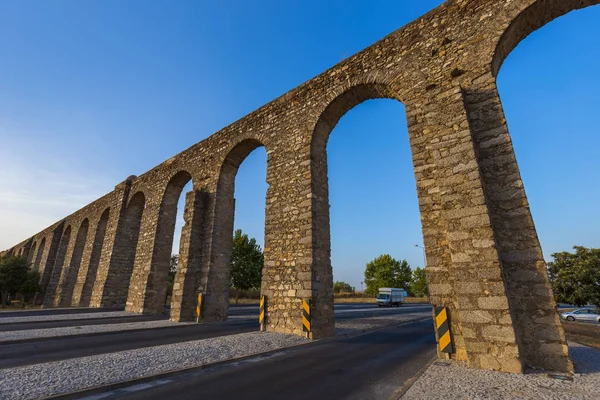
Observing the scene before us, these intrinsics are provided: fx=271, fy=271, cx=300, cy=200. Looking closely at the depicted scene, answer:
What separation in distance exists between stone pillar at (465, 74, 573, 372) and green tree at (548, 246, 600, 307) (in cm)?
1602

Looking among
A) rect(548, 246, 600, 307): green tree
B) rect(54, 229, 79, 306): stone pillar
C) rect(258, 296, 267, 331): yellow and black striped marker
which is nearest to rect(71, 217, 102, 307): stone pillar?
rect(54, 229, 79, 306): stone pillar

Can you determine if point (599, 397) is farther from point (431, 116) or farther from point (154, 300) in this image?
point (154, 300)

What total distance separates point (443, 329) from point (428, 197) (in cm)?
272

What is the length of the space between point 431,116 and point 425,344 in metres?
5.68

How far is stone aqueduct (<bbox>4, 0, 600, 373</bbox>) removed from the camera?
15.3ft

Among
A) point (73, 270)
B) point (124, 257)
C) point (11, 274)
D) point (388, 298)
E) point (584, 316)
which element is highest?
point (124, 257)

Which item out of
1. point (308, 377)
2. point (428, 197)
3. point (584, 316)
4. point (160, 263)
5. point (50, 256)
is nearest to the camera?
point (308, 377)

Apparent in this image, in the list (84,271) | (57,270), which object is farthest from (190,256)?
(57,270)

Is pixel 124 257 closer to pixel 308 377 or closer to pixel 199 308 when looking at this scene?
pixel 199 308

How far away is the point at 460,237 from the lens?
16.8ft

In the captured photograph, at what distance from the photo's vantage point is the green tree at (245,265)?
1251 inches

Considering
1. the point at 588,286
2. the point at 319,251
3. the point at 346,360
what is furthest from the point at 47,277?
the point at 588,286

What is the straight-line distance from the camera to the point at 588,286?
16703 mm

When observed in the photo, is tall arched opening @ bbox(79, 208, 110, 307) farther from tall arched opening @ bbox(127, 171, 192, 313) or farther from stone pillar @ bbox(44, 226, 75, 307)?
tall arched opening @ bbox(127, 171, 192, 313)
